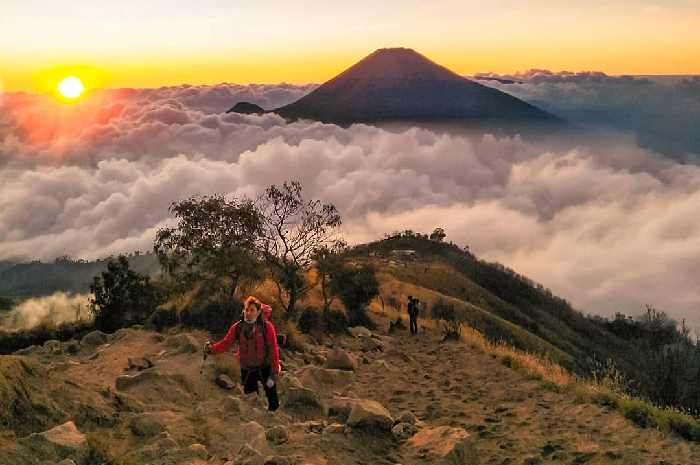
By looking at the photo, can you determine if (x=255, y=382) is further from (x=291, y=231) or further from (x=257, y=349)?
(x=291, y=231)

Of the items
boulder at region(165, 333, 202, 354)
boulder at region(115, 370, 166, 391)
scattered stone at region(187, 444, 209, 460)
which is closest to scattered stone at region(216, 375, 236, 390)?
boulder at region(115, 370, 166, 391)

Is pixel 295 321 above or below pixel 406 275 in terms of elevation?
above

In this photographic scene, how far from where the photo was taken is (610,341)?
98938mm

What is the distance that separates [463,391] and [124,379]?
8228 mm

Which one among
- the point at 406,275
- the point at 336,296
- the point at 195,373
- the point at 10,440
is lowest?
the point at 406,275

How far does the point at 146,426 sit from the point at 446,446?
4.71 m

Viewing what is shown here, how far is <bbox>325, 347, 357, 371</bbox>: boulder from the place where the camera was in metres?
14.5

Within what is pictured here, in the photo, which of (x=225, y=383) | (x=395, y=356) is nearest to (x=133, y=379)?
(x=225, y=383)

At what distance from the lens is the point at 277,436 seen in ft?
24.8

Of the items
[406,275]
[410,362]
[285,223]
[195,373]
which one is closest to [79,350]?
[195,373]

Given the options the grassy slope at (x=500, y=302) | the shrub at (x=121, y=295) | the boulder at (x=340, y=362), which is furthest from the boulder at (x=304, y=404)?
the grassy slope at (x=500, y=302)

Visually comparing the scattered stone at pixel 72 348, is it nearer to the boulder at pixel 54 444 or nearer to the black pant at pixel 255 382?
the black pant at pixel 255 382

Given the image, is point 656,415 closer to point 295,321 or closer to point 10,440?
point 10,440

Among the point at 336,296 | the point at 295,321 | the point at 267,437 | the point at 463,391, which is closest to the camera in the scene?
the point at 267,437
